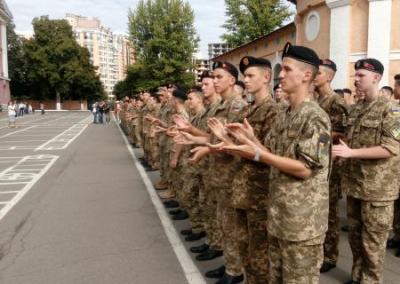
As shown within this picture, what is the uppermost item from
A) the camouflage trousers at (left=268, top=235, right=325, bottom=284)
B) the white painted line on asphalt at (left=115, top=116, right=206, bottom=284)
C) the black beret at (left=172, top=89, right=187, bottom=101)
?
the black beret at (left=172, top=89, right=187, bottom=101)

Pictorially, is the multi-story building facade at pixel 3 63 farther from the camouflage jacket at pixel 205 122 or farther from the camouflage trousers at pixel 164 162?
the camouflage jacket at pixel 205 122

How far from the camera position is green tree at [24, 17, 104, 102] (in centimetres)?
6053

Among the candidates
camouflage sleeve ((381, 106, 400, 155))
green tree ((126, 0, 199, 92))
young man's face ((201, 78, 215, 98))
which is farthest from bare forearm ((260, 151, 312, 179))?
green tree ((126, 0, 199, 92))

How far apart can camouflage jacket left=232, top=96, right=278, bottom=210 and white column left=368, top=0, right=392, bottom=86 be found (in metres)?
9.95

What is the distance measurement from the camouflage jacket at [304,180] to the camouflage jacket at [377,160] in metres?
1.00

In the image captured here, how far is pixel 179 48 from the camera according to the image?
42.0 m

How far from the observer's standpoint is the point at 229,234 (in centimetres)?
333

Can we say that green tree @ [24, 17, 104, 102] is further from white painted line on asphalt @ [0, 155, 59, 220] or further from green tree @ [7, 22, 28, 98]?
white painted line on asphalt @ [0, 155, 59, 220]

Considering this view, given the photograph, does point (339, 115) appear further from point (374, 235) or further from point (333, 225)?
point (374, 235)

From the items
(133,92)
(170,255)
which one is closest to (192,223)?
(170,255)

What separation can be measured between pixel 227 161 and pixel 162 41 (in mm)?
40028

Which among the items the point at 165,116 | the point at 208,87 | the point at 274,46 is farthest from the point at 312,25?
the point at 208,87

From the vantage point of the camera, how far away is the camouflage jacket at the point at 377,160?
3.14 metres

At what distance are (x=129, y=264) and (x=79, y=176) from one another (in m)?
5.05
